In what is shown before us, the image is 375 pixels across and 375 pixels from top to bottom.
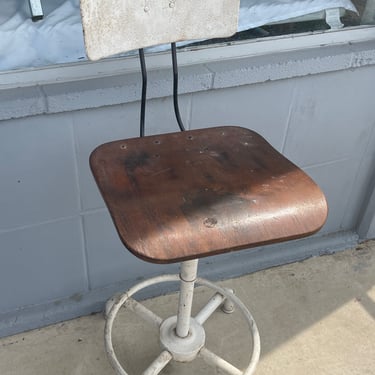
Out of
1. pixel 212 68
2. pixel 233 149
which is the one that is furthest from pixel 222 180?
pixel 212 68

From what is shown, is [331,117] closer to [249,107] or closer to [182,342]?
[249,107]

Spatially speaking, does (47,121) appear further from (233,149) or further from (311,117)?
(311,117)

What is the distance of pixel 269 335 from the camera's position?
5.39ft

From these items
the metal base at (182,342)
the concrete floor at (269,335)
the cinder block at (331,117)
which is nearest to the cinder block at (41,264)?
the concrete floor at (269,335)

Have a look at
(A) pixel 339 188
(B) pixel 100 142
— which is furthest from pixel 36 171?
(A) pixel 339 188

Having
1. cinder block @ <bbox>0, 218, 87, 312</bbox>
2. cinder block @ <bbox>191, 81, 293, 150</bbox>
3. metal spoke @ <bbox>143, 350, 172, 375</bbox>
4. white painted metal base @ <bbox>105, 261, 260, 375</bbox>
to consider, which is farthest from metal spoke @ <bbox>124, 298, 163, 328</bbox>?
cinder block @ <bbox>191, 81, 293, 150</bbox>

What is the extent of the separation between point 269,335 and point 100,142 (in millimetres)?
844

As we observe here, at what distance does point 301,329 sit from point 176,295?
44cm

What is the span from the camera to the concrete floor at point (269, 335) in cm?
153

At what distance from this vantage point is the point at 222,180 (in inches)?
40.6

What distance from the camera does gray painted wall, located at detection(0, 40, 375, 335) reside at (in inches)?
50.7

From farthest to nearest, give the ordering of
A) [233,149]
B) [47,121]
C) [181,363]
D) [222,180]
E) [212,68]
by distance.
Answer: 1. [181,363]
2. [212,68]
3. [47,121]
4. [233,149]
5. [222,180]

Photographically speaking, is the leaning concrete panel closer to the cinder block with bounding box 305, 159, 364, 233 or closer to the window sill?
the window sill

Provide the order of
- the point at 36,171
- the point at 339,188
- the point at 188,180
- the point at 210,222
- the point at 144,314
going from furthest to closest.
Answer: the point at 339,188 < the point at 144,314 < the point at 36,171 < the point at 188,180 < the point at 210,222
